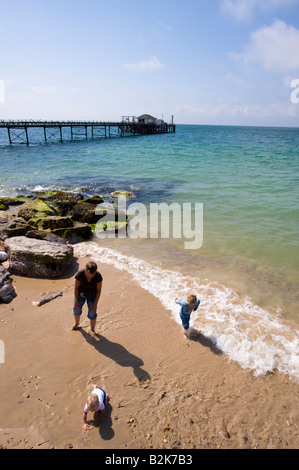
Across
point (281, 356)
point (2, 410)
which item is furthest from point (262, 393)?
point (2, 410)

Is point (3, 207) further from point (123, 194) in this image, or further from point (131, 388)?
point (131, 388)

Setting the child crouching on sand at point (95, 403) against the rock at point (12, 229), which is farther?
the rock at point (12, 229)

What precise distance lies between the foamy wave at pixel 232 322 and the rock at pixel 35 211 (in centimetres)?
573

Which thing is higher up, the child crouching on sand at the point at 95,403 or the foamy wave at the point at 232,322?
the child crouching on sand at the point at 95,403

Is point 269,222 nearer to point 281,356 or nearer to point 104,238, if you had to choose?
point 104,238

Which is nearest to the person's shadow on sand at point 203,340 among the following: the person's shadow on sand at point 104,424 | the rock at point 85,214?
the person's shadow on sand at point 104,424

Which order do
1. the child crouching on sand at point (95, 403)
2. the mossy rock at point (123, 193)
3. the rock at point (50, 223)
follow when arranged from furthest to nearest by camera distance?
the mossy rock at point (123, 193)
the rock at point (50, 223)
the child crouching on sand at point (95, 403)

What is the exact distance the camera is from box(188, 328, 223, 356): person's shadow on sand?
5211 mm

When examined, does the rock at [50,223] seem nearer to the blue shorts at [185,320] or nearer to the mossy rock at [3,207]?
the mossy rock at [3,207]

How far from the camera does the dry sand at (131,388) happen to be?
3652 millimetres

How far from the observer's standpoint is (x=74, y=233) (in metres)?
10.4

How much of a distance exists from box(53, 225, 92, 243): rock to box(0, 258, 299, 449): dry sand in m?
4.36

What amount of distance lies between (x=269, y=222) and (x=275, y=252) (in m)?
3.30
